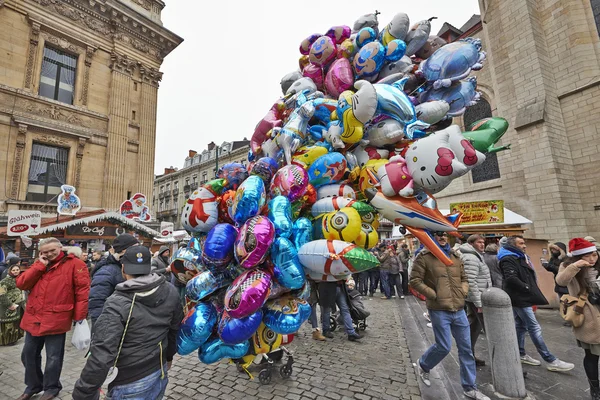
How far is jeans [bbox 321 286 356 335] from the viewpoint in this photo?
220 inches

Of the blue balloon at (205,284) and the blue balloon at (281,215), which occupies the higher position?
the blue balloon at (281,215)

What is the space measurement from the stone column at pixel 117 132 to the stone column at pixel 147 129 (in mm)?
906

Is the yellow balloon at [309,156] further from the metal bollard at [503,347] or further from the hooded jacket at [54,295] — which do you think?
the hooded jacket at [54,295]

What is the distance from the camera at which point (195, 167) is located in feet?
146

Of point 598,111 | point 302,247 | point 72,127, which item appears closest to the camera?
point 302,247

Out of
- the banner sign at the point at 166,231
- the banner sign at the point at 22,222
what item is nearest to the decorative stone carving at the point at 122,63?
the banner sign at the point at 166,231

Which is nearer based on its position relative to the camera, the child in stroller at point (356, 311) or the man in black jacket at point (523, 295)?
the man in black jacket at point (523, 295)

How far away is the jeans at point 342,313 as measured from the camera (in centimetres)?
559

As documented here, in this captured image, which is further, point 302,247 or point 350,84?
point 350,84

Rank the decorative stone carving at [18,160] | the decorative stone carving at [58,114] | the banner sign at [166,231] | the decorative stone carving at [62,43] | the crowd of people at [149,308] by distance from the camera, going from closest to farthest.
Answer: the crowd of people at [149,308] < the decorative stone carving at [18,160] < the decorative stone carving at [58,114] < the banner sign at [166,231] < the decorative stone carving at [62,43]

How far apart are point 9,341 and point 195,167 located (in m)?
41.4

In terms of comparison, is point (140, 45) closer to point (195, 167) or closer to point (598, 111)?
point (598, 111)

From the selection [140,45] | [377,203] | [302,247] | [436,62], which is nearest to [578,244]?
[377,203]

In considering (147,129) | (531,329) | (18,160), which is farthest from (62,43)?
(531,329)
